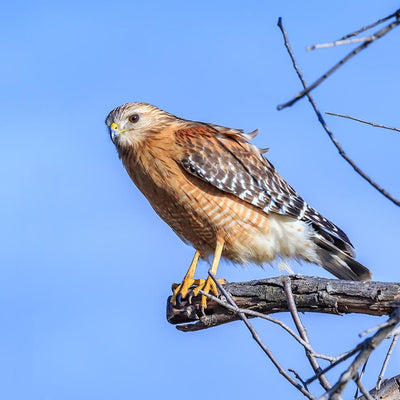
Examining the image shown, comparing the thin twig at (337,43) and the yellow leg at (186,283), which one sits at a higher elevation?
the yellow leg at (186,283)

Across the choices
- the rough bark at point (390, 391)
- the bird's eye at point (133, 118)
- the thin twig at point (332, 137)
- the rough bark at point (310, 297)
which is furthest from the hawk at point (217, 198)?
the thin twig at point (332, 137)

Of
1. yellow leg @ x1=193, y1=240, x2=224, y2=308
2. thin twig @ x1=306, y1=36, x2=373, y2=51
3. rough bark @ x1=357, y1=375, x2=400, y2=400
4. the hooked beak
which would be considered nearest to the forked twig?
thin twig @ x1=306, y1=36, x2=373, y2=51

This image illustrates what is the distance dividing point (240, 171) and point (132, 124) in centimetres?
122

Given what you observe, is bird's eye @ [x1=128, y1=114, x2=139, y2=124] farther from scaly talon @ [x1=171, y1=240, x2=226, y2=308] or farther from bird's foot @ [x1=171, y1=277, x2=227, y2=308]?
bird's foot @ [x1=171, y1=277, x2=227, y2=308]

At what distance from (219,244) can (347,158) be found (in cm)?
410

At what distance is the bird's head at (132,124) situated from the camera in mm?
6949

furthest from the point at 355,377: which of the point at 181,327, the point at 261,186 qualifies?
the point at 261,186

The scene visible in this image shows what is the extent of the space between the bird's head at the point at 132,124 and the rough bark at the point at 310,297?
1.87 meters

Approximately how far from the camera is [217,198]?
21.9 feet

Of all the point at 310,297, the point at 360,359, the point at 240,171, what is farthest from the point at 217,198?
the point at 360,359

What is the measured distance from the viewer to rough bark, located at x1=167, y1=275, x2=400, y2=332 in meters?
4.95

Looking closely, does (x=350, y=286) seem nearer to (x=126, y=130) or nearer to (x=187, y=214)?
(x=187, y=214)

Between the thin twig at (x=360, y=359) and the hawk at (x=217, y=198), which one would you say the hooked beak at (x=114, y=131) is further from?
the thin twig at (x=360, y=359)

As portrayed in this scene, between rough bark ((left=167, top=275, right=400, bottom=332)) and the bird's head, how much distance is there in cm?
187
